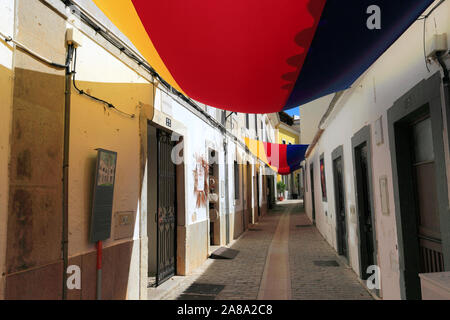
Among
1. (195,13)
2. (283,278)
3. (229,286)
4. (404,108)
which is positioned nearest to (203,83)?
(195,13)

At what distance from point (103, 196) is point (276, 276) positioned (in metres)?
3.78

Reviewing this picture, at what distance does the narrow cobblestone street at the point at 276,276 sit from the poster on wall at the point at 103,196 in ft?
6.49

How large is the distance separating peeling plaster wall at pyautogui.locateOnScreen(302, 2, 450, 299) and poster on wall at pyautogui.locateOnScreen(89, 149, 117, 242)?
10.1 feet

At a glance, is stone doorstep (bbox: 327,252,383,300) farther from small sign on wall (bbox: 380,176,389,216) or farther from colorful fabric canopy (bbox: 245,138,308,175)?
colorful fabric canopy (bbox: 245,138,308,175)

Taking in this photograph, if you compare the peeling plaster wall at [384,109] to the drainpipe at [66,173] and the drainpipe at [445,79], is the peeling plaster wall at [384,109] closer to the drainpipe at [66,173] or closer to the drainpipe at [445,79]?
the drainpipe at [445,79]

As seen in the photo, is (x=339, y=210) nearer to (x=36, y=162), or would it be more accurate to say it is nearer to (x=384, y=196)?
(x=384, y=196)

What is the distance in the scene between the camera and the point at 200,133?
25.2 ft

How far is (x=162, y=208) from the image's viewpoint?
5.92m

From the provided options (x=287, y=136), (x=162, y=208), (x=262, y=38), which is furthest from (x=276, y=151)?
(x=287, y=136)

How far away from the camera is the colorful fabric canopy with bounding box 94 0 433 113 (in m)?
2.33

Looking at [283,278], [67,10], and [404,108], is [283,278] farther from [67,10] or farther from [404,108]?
[67,10]

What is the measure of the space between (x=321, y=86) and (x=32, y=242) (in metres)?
3.01

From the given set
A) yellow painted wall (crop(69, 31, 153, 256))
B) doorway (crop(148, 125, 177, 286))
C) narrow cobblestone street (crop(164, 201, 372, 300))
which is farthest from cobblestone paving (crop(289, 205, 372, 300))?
yellow painted wall (crop(69, 31, 153, 256))

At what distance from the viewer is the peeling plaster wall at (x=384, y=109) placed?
3000 millimetres
